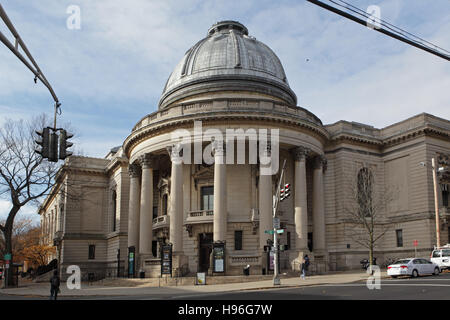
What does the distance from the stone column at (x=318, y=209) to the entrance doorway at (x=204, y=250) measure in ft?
33.1

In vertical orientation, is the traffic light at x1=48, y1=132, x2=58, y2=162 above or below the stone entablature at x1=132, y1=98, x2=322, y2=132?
below

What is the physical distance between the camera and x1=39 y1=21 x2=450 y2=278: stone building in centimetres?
4278

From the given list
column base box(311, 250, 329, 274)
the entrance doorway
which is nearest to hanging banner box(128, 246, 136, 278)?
the entrance doorway

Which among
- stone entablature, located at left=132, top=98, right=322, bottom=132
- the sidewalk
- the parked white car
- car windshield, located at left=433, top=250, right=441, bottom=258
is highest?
stone entablature, located at left=132, top=98, right=322, bottom=132

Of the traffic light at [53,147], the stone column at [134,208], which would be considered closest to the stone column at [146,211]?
the stone column at [134,208]

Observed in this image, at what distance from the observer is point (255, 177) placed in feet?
147

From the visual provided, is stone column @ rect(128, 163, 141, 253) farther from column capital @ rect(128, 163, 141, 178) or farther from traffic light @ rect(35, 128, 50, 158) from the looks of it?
traffic light @ rect(35, 128, 50, 158)

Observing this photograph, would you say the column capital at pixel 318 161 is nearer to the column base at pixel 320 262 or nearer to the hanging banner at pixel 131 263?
the column base at pixel 320 262

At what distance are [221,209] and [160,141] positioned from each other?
953 centimetres

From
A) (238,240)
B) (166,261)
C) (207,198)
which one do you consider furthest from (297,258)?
(166,261)

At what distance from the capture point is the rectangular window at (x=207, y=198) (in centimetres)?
4588

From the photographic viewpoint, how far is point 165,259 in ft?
128

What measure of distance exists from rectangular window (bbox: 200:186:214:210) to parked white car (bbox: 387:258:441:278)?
62.7ft
